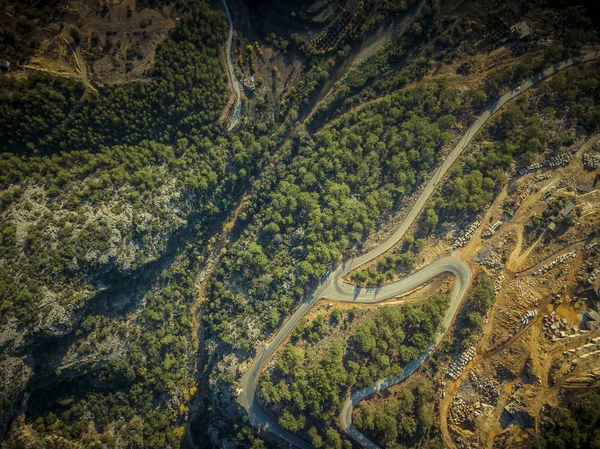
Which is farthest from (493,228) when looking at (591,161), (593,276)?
(591,161)

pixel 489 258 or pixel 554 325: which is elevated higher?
pixel 489 258

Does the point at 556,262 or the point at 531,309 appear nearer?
the point at 531,309

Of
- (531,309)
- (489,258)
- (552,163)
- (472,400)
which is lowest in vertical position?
Result: (472,400)

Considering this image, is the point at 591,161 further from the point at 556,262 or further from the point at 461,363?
the point at 461,363

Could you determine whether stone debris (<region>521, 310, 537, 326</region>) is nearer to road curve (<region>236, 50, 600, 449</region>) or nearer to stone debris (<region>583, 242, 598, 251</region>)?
road curve (<region>236, 50, 600, 449</region>)

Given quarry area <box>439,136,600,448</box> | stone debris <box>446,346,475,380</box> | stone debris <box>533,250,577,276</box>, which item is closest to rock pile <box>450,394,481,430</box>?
quarry area <box>439,136,600,448</box>

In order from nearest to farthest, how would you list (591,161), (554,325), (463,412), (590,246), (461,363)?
(554,325) → (590,246) → (463,412) → (461,363) → (591,161)

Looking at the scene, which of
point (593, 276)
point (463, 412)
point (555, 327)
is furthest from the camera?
point (463, 412)
